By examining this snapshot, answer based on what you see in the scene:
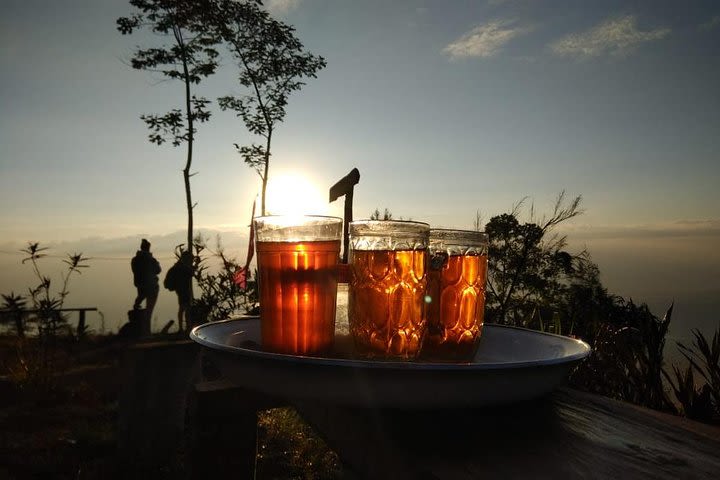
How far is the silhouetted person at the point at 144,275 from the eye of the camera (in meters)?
12.4

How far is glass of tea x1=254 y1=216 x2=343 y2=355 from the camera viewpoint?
124 centimetres

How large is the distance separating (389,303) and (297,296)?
0.80 feet

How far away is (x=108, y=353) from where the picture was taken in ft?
33.9

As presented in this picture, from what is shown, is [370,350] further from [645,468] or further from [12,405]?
[12,405]

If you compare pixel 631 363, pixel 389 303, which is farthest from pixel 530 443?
pixel 631 363

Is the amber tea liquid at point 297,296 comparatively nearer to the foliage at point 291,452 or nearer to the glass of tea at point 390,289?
the glass of tea at point 390,289

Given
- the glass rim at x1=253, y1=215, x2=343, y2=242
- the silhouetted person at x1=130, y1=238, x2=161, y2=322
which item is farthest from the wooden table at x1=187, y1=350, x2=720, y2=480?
the silhouetted person at x1=130, y1=238, x2=161, y2=322

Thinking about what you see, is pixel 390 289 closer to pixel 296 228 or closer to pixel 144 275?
pixel 296 228

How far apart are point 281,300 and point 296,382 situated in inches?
11.4

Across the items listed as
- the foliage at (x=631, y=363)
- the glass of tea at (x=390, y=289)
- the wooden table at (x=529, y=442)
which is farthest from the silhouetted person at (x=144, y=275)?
the wooden table at (x=529, y=442)

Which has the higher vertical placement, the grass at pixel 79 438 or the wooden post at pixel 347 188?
the wooden post at pixel 347 188

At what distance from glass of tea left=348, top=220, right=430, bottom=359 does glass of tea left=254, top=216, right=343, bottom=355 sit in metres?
0.08

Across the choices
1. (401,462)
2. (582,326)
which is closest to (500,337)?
(401,462)

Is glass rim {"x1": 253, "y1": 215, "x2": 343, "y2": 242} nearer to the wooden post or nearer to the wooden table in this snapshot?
the wooden table
